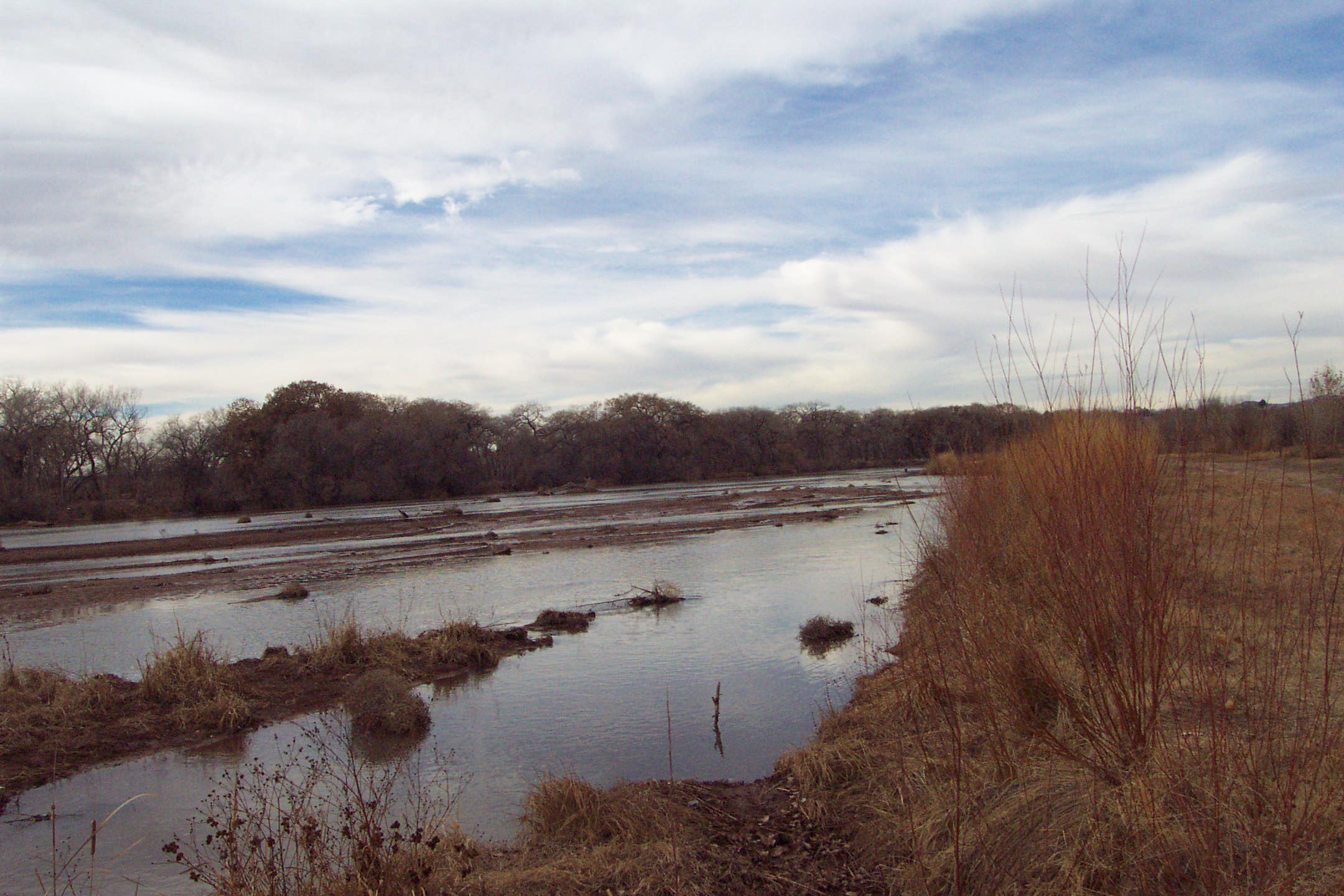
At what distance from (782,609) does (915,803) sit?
11.4 m

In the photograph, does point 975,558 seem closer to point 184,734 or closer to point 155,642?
point 184,734

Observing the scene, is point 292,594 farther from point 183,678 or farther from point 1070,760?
point 1070,760

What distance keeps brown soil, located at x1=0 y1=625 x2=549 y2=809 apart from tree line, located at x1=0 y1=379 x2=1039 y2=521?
4596 centimetres

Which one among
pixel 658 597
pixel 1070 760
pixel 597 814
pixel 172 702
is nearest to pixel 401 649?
pixel 172 702

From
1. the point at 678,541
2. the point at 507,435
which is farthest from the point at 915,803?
the point at 507,435

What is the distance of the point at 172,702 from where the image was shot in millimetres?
11766

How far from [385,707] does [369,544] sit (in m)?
28.1

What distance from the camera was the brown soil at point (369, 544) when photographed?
25.6 m

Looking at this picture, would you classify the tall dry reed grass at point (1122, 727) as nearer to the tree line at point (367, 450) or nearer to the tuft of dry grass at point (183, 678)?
the tuft of dry grass at point (183, 678)

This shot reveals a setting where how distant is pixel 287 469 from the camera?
75.6 m

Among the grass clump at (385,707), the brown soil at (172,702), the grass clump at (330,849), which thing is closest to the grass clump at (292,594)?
the brown soil at (172,702)

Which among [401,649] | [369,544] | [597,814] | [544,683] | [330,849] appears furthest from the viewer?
[369,544]

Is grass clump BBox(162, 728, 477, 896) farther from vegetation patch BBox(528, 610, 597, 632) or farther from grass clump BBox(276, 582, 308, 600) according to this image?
grass clump BBox(276, 582, 308, 600)

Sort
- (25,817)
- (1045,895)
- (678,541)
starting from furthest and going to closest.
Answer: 1. (678,541)
2. (25,817)
3. (1045,895)
